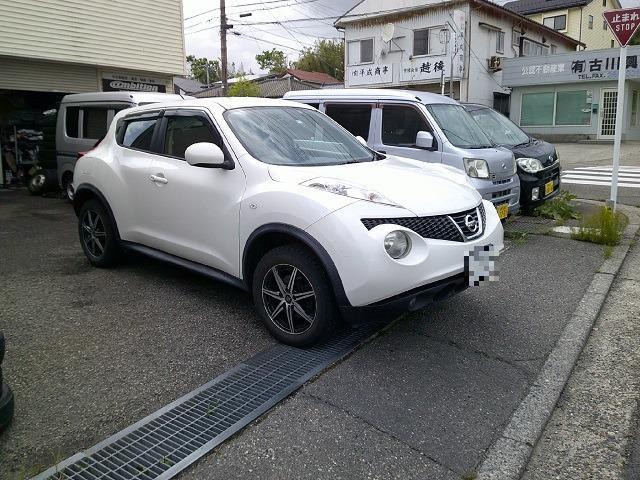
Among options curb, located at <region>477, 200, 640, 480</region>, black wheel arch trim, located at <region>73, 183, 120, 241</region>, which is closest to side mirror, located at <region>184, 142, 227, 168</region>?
black wheel arch trim, located at <region>73, 183, 120, 241</region>

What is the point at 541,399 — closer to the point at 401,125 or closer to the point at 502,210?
the point at 502,210

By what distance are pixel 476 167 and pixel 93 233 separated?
4.38 m

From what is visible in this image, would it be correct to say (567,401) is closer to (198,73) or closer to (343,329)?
(343,329)

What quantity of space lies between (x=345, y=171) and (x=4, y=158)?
1154cm

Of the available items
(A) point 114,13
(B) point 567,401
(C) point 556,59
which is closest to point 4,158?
(A) point 114,13

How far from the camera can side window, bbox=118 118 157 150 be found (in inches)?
188

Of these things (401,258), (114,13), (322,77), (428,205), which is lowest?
(401,258)

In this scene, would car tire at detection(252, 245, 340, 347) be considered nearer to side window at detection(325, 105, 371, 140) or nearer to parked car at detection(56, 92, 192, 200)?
side window at detection(325, 105, 371, 140)

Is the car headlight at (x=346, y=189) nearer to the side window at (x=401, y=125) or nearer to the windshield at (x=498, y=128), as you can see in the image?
the side window at (x=401, y=125)

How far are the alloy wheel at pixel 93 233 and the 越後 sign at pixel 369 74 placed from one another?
24099 millimetres

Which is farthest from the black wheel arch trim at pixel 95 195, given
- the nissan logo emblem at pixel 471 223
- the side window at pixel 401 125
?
the side window at pixel 401 125

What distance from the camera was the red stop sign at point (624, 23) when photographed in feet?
20.6

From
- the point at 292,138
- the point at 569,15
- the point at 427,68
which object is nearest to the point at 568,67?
the point at 427,68

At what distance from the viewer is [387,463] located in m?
2.46
